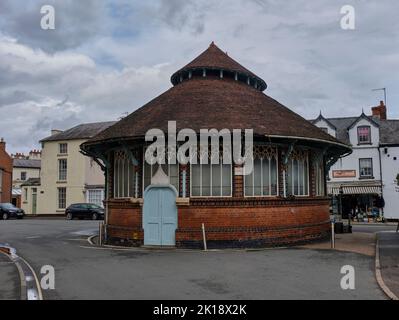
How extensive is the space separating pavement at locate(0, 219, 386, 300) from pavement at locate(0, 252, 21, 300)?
57cm

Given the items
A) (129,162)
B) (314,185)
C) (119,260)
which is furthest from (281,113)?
(119,260)

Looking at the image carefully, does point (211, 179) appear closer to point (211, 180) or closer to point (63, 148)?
point (211, 180)

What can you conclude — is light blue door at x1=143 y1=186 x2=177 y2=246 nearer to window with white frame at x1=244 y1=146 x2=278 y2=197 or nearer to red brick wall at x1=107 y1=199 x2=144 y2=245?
red brick wall at x1=107 y1=199 x2=144 y2=245

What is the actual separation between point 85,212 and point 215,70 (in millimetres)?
22761

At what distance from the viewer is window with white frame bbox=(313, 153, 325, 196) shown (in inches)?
704

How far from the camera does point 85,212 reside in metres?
38.1

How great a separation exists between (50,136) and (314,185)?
111 feet

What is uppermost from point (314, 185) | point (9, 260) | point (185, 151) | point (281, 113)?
point (281, 113)

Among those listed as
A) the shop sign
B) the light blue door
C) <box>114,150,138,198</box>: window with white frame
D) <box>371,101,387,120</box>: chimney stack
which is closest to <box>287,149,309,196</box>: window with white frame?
the light blue door

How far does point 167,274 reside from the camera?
417 inches

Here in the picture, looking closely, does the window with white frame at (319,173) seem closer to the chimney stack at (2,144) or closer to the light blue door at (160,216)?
the light blue door at (160,216)

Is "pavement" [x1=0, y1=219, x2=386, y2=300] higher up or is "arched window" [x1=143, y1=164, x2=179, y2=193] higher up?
"arched window" [x1=143, y1=164, x2=179, y2=193]
